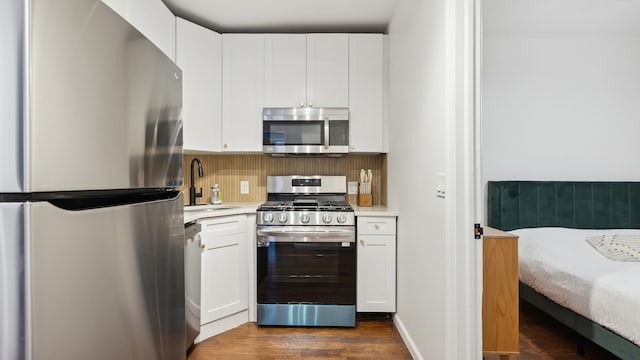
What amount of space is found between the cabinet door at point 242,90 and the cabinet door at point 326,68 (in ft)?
1.40

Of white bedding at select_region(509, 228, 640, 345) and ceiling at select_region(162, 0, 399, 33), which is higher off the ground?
ceiling at select_region(162, 0, 399, 33)

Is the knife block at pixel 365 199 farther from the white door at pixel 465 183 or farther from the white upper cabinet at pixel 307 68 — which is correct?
the white door at pixel 465 183

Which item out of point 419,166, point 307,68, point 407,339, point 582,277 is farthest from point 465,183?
point 307,68

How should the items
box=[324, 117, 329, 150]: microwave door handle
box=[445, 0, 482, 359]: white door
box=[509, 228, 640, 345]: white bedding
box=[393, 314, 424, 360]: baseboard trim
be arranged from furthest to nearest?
1. box=[324, 117, 329, 150]: microwave door handle
2. box=[393, 314, 424, 360]: baseboard trim
3. box=[509, 228, 640, 345]: white bedding
4. box=[445, 0, 482, 359]: white door

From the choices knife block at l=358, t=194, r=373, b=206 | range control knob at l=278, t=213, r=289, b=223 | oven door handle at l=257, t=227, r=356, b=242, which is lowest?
oven door handle at l=257, t=227, r=356, b=242

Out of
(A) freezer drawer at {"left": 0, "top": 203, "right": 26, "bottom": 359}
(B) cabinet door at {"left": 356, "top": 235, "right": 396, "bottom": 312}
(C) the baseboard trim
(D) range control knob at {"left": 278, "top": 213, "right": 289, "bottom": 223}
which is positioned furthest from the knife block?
(A) freezer drawer at {"left": 0, "top": 203, "right": 26, "bottom": 359}

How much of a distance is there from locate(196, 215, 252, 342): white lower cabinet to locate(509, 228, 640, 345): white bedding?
2125 millimetres

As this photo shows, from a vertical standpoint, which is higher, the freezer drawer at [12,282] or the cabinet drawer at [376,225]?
the freezer drawer at [12,282]

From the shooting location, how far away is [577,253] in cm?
238

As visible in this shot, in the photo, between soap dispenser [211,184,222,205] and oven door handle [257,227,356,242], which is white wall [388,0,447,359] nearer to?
oven door handle [257,227,356,242]

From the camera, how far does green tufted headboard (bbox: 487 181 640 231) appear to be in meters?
3.13

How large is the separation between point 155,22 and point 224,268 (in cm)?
174

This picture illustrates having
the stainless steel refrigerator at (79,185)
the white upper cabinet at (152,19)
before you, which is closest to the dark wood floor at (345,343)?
the stainless steel refrigerator at (79,185)

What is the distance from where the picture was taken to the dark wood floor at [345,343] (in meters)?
2.20
